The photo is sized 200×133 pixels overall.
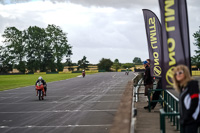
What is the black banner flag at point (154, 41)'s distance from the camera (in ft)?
37.8

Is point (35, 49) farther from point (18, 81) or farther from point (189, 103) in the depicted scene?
point (189, 103)

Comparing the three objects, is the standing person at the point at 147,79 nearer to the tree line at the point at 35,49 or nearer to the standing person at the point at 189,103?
the standing person at the point at 189,103

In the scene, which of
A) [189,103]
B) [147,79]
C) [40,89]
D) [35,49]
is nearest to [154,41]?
[147,79]

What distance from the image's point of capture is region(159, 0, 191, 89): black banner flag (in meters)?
7.29

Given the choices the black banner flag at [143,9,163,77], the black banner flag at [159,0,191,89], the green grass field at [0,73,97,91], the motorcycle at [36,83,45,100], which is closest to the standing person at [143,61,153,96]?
the black banner flag at [143,9,163,77]

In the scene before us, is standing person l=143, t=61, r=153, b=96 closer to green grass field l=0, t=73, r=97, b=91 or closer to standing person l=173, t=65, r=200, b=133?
standing person l=173, t=65, r=200, b=133

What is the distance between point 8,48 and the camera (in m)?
103

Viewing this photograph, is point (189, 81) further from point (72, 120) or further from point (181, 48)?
point (72, 120)

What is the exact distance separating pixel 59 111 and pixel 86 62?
144 m

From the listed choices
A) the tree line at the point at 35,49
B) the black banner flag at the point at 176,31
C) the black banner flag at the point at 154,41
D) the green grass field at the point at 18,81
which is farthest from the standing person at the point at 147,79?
the tree line at the point at 35,49

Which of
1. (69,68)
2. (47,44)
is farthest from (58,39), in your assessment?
(69,68)

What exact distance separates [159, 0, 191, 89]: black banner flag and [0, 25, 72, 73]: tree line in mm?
96662

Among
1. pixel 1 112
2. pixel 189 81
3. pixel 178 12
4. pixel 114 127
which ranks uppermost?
pixel 178 12

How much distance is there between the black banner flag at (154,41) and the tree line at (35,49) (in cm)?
9197
